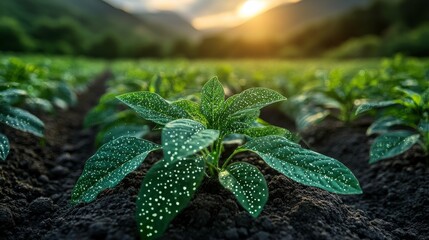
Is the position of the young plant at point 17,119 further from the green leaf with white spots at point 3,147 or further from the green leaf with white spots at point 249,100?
the green leaf with white spots at point 249,100

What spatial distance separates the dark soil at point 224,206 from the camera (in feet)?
5.02

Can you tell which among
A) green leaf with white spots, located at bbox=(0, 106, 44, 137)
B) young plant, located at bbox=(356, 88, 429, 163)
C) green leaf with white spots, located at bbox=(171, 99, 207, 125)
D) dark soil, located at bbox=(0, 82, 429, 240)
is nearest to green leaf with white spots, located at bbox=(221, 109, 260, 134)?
green leaf with white spots, located at bbox=(171, 99, 207, 125)

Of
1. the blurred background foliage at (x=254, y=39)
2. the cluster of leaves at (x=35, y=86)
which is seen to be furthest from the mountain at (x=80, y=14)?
the cluster of leaves at (x=35, y=86)

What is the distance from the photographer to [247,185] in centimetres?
158

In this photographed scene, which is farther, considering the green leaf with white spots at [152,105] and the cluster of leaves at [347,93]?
the cluster of leaves at [347,93]

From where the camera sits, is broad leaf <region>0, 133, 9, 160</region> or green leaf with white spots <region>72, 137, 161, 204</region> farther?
broad leaf <region>0, 133, 9, 160</region>

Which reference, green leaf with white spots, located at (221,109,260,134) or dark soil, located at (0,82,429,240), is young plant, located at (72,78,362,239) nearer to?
green leaf with white spots, located at (221,109,260,134)

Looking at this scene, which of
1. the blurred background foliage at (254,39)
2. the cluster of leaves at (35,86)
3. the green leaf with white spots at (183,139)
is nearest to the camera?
the green leaf with white spots at (183,139)

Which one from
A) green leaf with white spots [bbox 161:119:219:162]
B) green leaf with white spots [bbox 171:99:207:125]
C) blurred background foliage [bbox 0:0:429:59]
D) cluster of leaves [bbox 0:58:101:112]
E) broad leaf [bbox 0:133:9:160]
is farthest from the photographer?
blurred background foliage [bbox 0:0:429:59]

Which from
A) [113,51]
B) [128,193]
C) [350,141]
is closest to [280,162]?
[128,193]

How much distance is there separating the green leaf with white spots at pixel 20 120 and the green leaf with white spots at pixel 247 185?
1216 mm

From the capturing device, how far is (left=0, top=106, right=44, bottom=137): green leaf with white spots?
2242 mm

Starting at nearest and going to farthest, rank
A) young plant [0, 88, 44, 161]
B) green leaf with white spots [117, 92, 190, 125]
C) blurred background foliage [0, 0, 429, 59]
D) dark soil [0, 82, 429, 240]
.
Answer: dark soil [0, 82, 429, 240], green leaf with white spots [117, 92, 190, 125], young plant [0, 88, 44, 161], blurred background foliage [0, 0, 429, 59]

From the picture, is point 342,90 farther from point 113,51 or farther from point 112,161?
point 113,51
